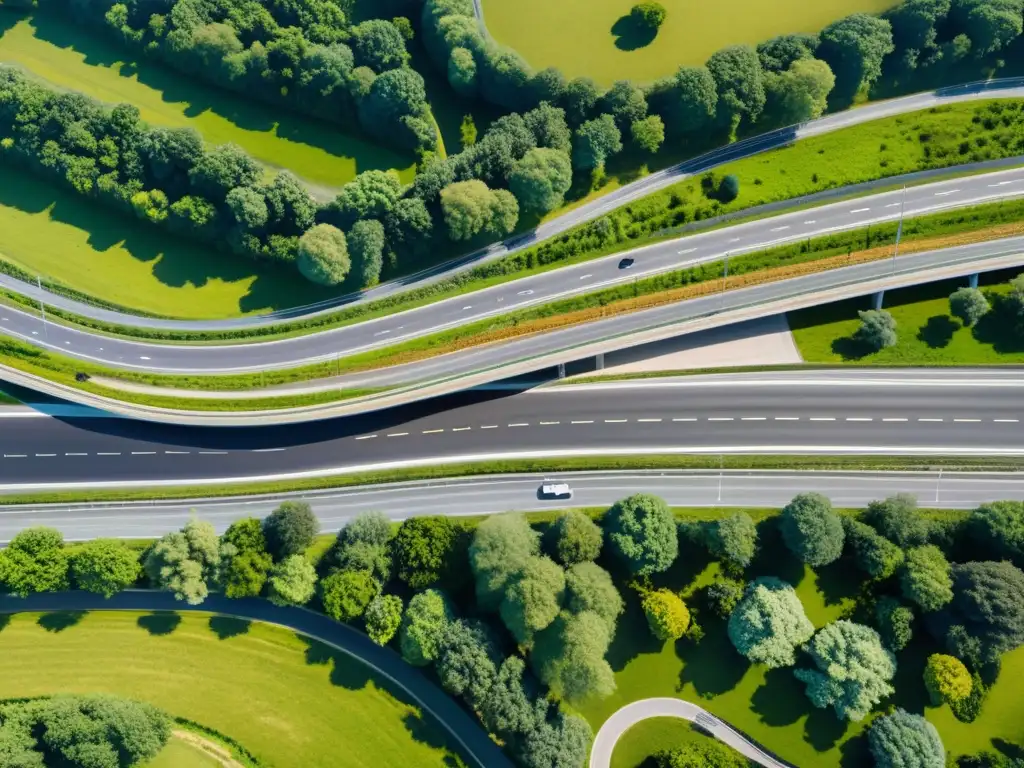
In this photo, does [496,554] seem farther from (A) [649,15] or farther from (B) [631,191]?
(A) [649,15]

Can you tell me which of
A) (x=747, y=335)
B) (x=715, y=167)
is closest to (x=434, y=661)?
(x=747, y=335)

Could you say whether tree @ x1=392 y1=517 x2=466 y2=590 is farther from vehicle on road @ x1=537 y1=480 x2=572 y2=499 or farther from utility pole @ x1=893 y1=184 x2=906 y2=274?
utility pole @ x1=893 y1=184 x2=906 y2=274

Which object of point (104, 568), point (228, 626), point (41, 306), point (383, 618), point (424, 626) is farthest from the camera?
point (41, 306)

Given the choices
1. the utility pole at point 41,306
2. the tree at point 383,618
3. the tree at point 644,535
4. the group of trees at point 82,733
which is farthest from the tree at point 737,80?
the group of trees at point 82,733

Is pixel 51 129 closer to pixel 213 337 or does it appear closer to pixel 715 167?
pixel 213 337

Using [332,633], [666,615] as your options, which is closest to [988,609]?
[666,615]

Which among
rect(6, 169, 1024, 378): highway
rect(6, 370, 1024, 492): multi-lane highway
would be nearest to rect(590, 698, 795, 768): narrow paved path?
rect(6, 370, 1024, 492): multi-lane highway

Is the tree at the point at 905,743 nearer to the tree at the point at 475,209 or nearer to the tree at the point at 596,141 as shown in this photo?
the tree at the point at 475,209
